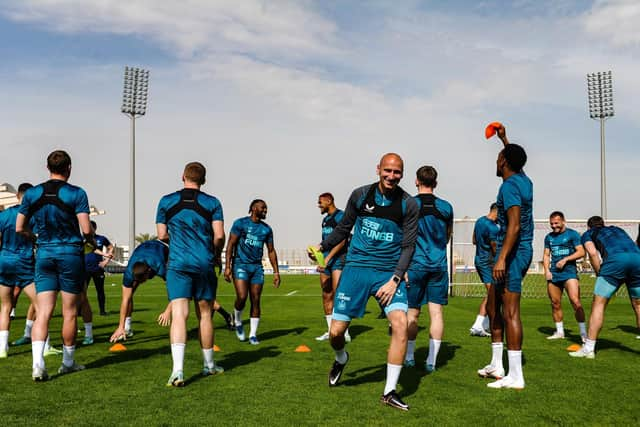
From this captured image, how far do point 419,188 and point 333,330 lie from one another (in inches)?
97.0

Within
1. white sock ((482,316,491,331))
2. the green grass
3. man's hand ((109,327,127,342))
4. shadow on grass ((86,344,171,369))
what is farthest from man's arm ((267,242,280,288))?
white sock ((482,316,491,331))

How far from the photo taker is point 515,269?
20.7ft

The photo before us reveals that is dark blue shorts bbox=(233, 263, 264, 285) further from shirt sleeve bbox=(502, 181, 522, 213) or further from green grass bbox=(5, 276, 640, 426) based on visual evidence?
shirt sleeve bbox=(502, 181, 522, 213)

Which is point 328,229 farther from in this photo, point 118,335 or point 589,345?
point 589,345

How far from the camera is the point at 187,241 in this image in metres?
6.52

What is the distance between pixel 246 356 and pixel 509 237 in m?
4.21

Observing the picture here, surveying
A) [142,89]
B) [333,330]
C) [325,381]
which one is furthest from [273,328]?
[142,89]

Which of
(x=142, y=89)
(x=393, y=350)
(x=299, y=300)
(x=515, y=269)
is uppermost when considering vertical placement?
(x=142, y=89)

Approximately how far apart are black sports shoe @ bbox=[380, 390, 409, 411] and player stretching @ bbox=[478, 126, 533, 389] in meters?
1.45

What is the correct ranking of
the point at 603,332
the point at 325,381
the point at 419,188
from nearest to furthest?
the point at 325,381 < the point at 419,188 < the point at 603,332

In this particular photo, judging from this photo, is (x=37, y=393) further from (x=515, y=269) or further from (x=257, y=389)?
(x=515, y=269)

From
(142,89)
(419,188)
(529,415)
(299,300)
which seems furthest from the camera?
(142,89)

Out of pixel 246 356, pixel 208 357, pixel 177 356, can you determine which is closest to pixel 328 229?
pixel 246 356

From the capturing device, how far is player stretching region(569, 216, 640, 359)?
832 centimetres
